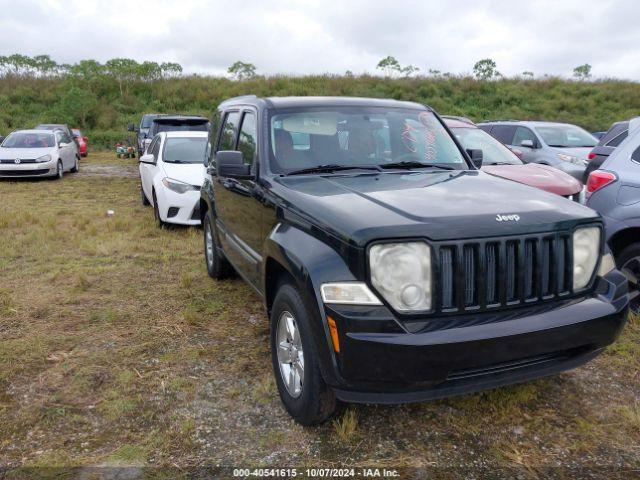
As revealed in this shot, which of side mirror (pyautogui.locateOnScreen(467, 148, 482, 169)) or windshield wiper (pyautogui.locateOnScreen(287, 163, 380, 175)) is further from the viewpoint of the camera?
side mirror (pyautogui.locateOnScreen(467, 148, 482, 169))

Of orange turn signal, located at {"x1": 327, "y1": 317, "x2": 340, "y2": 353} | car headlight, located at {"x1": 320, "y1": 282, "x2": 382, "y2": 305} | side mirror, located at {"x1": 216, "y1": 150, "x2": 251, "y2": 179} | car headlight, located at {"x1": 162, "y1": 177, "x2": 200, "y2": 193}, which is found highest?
side mirror, located at {"x1": 216, "y1": 150, "x2": 251, "y2": 179}

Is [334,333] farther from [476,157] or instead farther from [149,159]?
[149,159]

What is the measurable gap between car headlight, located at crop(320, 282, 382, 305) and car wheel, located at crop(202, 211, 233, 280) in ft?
10.2

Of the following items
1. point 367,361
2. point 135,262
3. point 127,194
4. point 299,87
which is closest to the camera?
point 367,361

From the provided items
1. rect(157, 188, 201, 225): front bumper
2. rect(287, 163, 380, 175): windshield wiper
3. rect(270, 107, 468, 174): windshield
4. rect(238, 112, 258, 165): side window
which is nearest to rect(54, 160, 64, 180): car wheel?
rect(157, 188, 201, 225): front bumper

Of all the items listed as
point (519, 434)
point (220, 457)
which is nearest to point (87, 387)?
point (220, 457)

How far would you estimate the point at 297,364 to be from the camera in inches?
120

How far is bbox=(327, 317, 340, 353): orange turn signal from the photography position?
99.0 inches

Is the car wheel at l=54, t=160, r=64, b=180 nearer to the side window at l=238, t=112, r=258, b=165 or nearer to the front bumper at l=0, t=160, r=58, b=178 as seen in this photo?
the front bumper at l=0, t=160, r=58, b=178

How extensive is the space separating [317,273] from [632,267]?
10.1 feet

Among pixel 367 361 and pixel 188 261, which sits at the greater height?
pixel 367 361

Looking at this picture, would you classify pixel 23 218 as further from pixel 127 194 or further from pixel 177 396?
pixel 177 396

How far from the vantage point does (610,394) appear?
3.42 metres

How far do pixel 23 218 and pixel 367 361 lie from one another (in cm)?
857
